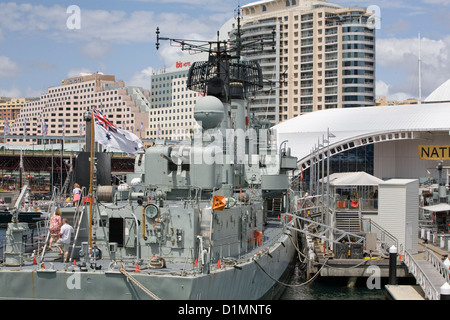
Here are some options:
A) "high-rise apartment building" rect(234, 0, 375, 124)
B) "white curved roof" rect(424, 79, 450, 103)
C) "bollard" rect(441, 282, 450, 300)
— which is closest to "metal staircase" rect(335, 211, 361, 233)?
"bollard" rect(441, 282, 450, 300)

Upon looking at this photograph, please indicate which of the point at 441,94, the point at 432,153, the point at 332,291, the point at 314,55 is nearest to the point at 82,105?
the point at 314,55

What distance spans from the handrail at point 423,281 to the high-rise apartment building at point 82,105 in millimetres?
113242

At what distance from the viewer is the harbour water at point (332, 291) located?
84.1ft

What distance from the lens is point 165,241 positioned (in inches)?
663

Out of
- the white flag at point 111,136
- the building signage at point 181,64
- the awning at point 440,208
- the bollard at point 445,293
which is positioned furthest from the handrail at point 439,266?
the building signage at point 181,64

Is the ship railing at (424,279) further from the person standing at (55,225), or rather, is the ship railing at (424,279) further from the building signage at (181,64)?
the building signage at (181,64)

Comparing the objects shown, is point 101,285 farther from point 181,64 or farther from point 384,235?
point 181,64

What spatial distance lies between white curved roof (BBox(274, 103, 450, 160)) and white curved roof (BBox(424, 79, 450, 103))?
1171cm

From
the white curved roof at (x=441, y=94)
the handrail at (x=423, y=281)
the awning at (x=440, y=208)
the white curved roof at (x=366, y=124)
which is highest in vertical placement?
the white curved roof at (x=441, y=94)

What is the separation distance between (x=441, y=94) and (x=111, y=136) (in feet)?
227

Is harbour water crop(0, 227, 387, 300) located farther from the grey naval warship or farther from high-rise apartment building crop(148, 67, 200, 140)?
high-rise apartment building crop(148, 67, 200, 140)

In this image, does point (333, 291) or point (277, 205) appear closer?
point (333, 291)
